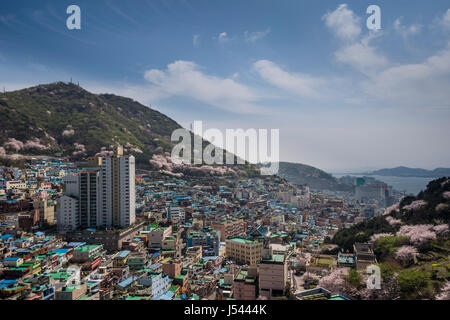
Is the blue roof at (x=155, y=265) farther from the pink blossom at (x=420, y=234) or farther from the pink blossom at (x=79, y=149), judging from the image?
the pink blossom at (x=79, y=149)

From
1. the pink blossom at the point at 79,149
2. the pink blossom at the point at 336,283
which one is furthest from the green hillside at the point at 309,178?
the pink blossom at the point at 336,283

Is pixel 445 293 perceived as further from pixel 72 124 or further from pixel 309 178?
pixel 309 178

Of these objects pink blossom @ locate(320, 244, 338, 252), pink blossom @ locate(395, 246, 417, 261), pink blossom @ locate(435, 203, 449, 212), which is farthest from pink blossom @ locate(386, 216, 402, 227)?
pink blossom @ locate(395, 246, 417, 261)

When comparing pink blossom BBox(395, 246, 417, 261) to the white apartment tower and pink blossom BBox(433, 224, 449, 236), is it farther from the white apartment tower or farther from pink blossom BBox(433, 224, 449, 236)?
the white apartment tower

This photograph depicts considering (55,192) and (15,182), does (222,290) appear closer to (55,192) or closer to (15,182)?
(55,192)

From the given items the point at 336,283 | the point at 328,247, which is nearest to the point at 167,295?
the point at 336,283
